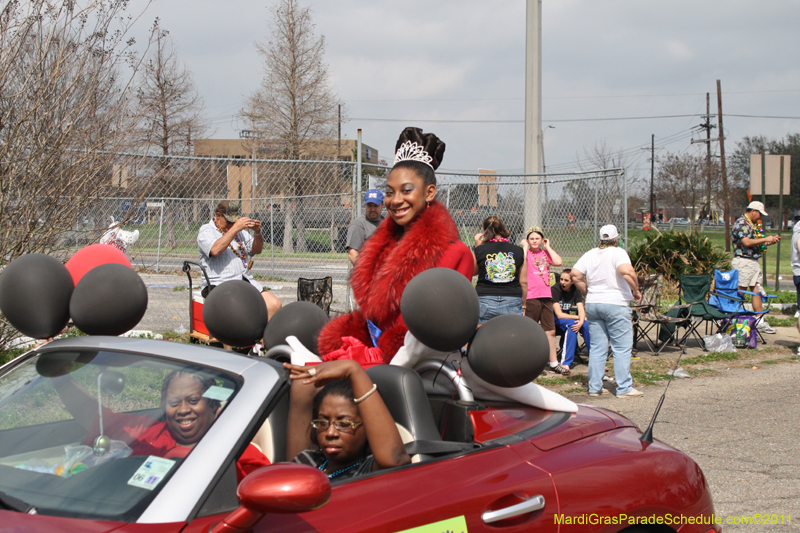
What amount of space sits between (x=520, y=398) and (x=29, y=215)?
162 inches

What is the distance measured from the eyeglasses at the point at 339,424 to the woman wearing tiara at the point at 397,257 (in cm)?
62

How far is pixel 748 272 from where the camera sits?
10.4 meters

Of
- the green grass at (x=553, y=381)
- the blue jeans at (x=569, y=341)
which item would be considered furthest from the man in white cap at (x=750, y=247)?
the green grass at (x=553, y=381)

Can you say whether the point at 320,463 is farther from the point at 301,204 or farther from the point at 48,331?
the point at 301,204

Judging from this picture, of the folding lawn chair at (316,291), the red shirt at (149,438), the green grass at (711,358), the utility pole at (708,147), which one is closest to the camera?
the red shirt at (149,438)

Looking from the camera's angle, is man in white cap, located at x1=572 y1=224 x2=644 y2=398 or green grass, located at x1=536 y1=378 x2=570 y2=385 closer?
man in white cap, located at x1=572 y1=224 x2=644 y2=398

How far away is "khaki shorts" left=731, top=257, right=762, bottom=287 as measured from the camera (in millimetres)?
10328

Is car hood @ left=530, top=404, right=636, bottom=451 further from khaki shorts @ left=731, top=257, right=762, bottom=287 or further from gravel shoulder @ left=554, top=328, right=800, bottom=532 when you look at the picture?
khaki shorts @ left=731, top=257, right=762, bottom=287

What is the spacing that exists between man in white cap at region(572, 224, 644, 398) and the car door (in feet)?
15.7

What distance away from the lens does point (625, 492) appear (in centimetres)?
234

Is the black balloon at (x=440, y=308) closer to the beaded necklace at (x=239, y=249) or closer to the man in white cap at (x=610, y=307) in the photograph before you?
the beaded necklace at (x=239, y=249)

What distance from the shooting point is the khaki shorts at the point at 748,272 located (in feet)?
33.9

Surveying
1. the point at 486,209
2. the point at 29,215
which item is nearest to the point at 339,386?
the point at 29,215

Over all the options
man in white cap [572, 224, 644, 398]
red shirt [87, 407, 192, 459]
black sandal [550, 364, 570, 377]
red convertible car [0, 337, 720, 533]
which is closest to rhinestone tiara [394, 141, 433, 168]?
red convertible car [0, 337, 720, 533]
